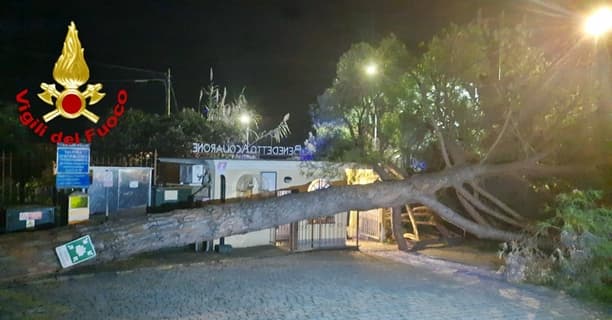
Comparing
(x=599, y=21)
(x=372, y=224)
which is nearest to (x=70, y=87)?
(x=372, y=224)

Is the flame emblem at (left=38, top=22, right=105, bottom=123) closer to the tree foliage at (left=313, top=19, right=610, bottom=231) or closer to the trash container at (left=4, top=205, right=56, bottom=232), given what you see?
the trash container at (left=4, top=205, right=56, bottom=232)

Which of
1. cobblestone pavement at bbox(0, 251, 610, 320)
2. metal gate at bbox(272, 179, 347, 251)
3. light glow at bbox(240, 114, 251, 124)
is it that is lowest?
cobblestone pavement at bbox(0, 251, 610, 320)

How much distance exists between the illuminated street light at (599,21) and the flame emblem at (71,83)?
1171 cm

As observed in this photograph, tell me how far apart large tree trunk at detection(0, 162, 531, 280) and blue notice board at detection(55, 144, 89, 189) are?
431 centimetres

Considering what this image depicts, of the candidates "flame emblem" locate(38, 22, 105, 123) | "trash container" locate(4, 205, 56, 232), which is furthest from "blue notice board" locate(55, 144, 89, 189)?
"flame emblem" locate(38, 22, 105, 123)

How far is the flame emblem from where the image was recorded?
12875 mm

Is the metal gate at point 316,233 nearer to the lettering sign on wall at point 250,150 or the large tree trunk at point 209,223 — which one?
the lettering sign on wall at point 250,150

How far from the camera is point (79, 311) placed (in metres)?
7.16

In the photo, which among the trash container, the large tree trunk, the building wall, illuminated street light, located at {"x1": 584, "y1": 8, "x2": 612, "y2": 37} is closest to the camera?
the large tree trunk

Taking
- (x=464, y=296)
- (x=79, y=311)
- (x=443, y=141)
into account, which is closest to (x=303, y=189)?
(x=443, y=141)

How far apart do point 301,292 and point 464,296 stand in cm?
284

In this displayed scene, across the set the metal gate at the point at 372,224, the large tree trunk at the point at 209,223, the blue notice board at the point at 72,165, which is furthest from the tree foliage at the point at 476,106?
the blue notice board at the point at 72,165

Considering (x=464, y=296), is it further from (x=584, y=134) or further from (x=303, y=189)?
(x=303, y=189)

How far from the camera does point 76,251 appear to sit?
7215 millimetres
